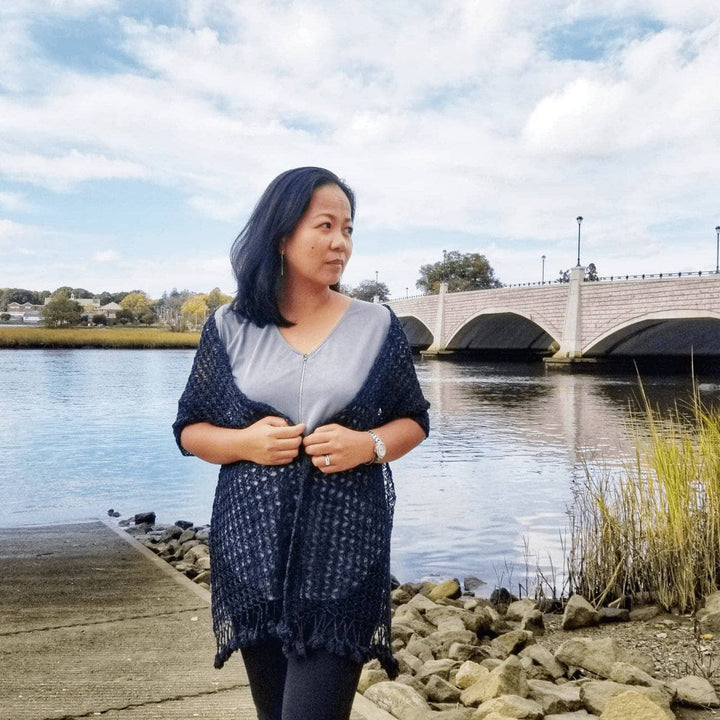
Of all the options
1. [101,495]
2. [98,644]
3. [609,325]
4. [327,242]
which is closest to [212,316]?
[327,242]

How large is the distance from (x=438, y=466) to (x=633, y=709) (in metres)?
9.27

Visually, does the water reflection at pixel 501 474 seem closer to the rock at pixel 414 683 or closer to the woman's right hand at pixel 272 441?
the rock at pixel 414 683

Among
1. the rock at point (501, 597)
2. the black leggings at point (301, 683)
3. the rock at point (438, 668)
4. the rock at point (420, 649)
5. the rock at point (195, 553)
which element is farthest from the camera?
the rock at point (195, 553)

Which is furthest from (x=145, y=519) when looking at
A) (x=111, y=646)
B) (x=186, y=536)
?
(x=111, y=646)

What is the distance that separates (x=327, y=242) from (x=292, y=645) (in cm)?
61

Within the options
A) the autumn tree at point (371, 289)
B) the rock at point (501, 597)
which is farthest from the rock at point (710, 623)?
the autumn tree at point (371, 289)

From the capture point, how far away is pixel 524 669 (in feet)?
10.3

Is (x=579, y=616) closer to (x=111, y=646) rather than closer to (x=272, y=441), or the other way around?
(x=111, y=646)

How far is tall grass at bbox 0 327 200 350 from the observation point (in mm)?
61688

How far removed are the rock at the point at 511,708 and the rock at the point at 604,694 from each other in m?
0.26

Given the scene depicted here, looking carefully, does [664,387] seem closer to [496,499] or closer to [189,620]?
[496,499]

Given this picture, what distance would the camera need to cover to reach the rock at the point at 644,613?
4297mm

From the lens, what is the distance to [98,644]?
322 centimetres

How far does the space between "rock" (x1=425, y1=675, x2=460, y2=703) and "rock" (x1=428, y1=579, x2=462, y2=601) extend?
84.3 inches
